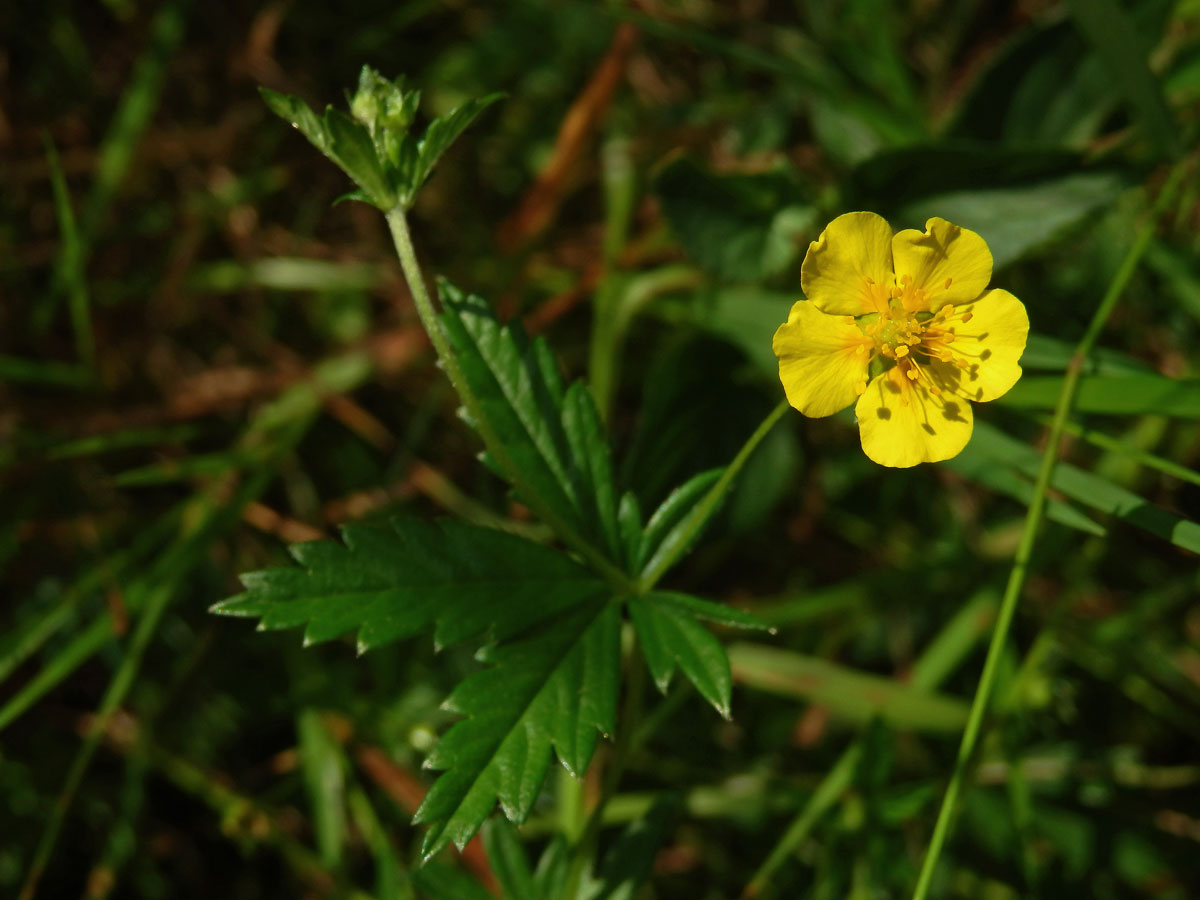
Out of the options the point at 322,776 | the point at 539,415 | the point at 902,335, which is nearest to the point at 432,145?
the point at 539,415

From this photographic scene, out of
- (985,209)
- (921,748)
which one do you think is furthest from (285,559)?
(985,209)

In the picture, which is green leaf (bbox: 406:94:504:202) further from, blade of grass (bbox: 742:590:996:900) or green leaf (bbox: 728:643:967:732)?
blade of grass (bbox: 742:590:996:900)

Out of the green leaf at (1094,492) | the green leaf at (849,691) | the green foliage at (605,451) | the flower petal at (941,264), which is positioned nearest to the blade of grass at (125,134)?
the green foliage at (605,451)

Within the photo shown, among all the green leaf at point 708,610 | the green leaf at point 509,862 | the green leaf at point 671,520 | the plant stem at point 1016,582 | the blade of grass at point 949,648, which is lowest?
the blade of grass at point 949,648

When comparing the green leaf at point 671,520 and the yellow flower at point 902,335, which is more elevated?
the yellow flower at point 902,335

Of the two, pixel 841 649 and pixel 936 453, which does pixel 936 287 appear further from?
pixel 841 649

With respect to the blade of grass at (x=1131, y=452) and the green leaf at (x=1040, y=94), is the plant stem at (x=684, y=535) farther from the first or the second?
the green leaf at (x=1040, y=94)

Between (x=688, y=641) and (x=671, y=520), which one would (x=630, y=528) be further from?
(x=688, y=641)

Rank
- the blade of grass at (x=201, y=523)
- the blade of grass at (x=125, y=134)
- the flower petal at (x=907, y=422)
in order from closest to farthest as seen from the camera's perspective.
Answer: the flower petal at (x=907, y=422), the blade of grass at (x=201, y=523), the blade of grass at (x=125, y=134)
